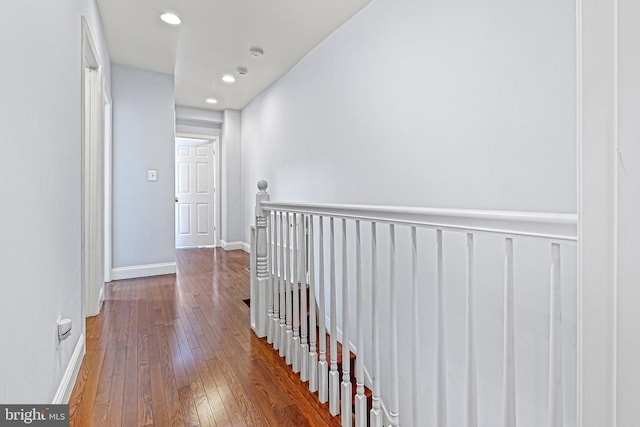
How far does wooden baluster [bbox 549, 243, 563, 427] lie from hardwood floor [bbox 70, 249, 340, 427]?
0.97 m

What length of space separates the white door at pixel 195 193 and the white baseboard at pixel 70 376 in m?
4.49

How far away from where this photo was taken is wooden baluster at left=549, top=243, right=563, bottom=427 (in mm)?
740

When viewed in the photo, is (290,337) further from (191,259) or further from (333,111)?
(191,259)

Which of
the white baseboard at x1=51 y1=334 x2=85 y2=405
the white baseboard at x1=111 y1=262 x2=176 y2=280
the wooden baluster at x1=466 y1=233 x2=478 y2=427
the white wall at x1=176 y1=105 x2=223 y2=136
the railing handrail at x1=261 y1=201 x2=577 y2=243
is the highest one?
the white wall at x1=176 y1=105 x2=223 y2=136

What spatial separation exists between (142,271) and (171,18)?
8.82ft

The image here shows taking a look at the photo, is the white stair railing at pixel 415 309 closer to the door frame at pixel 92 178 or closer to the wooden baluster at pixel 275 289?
the wooden baluster at pixel 275 289

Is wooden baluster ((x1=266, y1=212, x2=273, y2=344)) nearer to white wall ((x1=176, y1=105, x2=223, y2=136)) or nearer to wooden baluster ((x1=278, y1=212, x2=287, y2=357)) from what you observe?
wooden baluster ((x1=278, y1=212, x2=287, y2=357))

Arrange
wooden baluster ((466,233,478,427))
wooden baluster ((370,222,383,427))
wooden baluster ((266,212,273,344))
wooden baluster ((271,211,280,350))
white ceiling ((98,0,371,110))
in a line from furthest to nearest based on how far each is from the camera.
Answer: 1. white ceiling ((98,0,371,110))
2. wooden baluster ((266,212,273,344))
3. wooden baluster ((271,211,280,350))
4. wooden baluster ((370,222,383,427))
5. wooden baluster ((466,233,478,427))

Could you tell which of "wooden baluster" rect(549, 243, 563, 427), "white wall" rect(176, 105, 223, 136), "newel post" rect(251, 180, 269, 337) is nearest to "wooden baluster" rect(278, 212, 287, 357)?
"newel post" rect(251, 180, 269, 337)

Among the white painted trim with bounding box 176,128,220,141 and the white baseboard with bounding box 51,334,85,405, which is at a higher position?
the white painted trim with bounding box 176,128,220,141

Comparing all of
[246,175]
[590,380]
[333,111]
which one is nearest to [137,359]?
[590,380]

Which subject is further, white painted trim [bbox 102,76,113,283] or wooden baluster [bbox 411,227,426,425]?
white painted trim [bbox 102,76,113,283]

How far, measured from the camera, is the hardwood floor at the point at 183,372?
1.49 m

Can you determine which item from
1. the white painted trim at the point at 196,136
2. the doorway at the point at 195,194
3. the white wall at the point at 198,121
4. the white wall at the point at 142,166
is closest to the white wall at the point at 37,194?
the white wall at the point at 142,166
